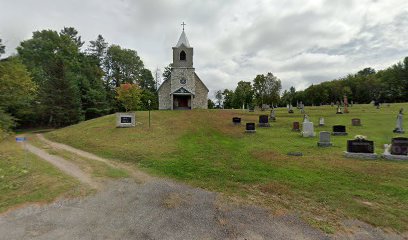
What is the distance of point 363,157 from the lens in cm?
1075

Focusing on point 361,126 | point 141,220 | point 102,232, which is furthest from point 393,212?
point 361,126

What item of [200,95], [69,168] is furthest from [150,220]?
[200,95]

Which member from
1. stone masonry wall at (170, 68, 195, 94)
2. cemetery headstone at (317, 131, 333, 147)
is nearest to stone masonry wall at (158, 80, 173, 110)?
stone masonry wall at (170, 68, 195, 94)

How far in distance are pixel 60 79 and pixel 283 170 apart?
37230 millimetres

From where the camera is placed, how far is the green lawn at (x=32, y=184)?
729cm

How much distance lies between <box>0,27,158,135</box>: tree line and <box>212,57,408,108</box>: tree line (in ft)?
106

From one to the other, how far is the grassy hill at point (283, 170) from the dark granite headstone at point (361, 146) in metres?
0.65

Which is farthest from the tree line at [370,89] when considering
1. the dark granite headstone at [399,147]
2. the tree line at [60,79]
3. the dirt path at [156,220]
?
the dirt path at [156,220]

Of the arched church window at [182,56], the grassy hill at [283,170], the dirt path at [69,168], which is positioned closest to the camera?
the grassy hill at [283,170]

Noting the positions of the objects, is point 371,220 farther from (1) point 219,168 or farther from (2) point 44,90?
(2) point 44,90

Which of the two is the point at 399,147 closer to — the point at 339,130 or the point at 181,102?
the point at 339,130

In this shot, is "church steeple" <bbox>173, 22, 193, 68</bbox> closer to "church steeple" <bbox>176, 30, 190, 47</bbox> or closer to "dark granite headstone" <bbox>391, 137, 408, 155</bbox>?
"church steeple" <bbox>176, 30, 190, 47</bbox>

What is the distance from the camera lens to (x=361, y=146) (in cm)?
1104

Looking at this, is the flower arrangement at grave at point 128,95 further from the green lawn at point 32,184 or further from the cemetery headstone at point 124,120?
the green lawn at point 32,184
